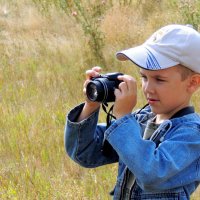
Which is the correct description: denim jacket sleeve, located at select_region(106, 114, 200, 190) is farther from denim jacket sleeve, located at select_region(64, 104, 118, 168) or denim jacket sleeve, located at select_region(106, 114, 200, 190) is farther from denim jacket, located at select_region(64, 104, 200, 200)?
denim jacket sleeve, located at select_region(64, 104, 118, 168)

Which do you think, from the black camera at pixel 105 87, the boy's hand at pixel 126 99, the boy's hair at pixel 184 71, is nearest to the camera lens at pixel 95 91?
the black camera at pixel 105 87

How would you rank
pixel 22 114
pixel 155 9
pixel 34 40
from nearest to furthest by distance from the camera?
pixel 22 114, pixel 34 40, pixel 155 9

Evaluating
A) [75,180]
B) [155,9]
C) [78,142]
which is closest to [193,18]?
[155,9]

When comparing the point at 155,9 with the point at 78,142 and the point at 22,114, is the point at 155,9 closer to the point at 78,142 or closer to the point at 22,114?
the point at 22,114

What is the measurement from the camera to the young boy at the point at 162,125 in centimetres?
159

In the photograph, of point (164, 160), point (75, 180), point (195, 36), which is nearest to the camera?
point (164, 160)

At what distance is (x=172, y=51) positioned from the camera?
65.9 inches

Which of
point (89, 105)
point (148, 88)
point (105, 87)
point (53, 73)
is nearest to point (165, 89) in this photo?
point (148, 88)

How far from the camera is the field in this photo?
3033mm

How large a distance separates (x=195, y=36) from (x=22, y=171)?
1741 mm

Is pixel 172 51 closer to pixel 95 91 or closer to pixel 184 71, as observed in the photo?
pixel 184 71

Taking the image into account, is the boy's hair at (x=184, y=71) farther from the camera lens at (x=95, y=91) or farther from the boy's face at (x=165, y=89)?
the camera lens at (x=95, y=91)

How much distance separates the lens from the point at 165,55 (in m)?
1.68

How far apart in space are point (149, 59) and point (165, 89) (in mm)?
106
